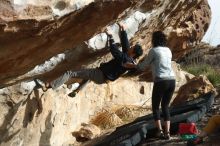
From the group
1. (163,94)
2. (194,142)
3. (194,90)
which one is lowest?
(194,142)

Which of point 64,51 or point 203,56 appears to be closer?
point 64,51

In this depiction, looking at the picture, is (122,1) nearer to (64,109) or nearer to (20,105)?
(20,105)

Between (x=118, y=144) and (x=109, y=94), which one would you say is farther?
(x=109, y=94)

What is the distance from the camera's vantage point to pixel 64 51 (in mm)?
10086

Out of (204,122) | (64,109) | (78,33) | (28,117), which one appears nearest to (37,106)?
(28,117)

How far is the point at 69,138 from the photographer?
1475 centimetres

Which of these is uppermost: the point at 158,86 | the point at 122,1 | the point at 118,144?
the point at 122,1

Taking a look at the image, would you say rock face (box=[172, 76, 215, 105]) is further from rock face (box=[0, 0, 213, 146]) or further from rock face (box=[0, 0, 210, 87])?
rock face (box=[0, 0, 210, 87])

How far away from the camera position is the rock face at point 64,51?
777 cm

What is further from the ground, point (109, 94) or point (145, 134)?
point (109, 94)

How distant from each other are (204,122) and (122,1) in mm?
5597

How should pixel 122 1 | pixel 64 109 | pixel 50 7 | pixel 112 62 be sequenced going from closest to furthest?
pixel 50 7, pixel 122 1, pixel 112 62, pixel 64 109

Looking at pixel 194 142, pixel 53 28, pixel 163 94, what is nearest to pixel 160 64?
pixel 163 94

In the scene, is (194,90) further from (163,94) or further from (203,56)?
(203,56)
